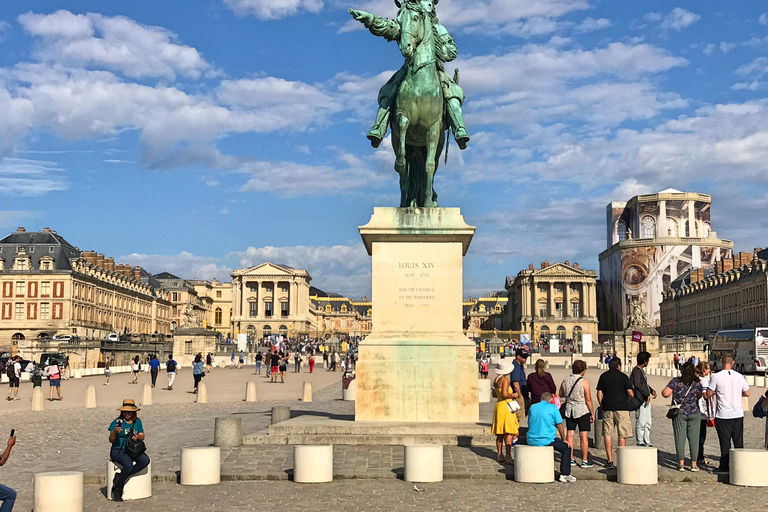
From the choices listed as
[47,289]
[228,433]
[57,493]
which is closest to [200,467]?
[57,493]

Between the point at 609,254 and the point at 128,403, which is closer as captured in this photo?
the point at 128,403

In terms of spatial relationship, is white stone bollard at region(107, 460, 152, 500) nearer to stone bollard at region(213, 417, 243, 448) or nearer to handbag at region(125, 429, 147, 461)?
handbag at region(125, 429, 147, 461)

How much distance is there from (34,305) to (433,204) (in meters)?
84.3

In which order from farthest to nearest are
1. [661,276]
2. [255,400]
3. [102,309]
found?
[661,276] → [102,309] → [255,400]

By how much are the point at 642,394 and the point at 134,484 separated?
23.9 ft

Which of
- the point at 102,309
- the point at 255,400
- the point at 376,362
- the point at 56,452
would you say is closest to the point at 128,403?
the point at 376,362

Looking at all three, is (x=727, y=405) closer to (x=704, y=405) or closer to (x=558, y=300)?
(x=704, y=405)

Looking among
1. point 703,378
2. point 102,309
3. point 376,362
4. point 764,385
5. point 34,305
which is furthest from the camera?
point 102,309

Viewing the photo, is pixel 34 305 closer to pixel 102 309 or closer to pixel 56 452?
pixel 102 309

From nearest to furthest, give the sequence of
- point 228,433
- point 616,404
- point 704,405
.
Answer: point 616,404 → point 704,405 → point 228,433

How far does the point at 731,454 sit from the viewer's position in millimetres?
11680

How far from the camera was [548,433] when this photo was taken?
1176 centimetres

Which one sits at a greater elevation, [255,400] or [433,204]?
[433,204]

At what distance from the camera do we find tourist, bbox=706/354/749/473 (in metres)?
12.4
